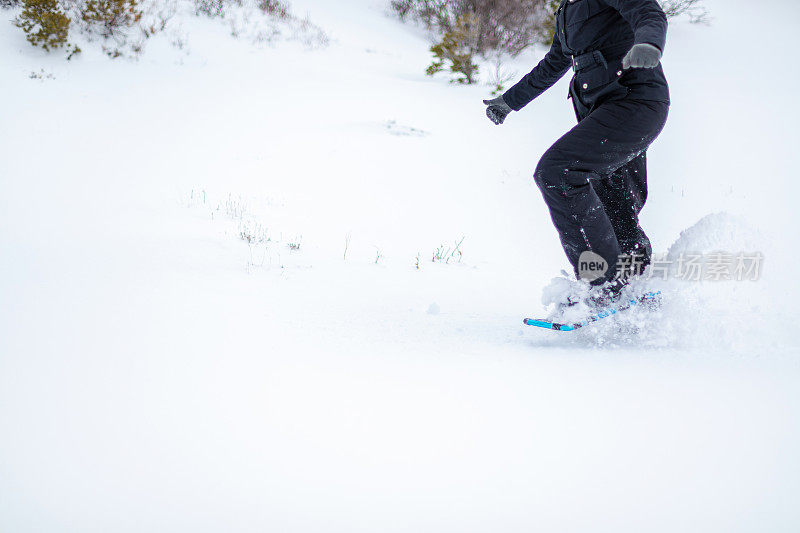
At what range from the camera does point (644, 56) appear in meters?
1.60

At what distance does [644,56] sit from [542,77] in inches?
Result: 35.7

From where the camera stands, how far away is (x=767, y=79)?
34.9 ft

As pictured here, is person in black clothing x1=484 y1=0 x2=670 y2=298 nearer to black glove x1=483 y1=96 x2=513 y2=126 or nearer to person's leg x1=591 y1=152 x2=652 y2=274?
person's leg x1=591 y1=152 x2=652 y2=274

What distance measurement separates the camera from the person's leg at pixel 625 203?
2232mm

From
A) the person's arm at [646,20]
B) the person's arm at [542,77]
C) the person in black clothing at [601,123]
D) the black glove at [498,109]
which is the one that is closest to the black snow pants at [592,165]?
the person in black clothing at [601,123]

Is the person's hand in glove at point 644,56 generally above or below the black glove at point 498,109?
below

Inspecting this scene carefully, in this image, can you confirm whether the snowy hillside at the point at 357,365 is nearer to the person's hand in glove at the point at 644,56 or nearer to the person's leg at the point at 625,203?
the person's leg at the point at 625,203

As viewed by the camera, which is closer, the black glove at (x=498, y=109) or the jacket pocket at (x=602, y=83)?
the jacket pocket at (x=602, y=83)

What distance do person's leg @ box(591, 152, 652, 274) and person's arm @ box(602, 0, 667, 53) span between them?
25.6 inches

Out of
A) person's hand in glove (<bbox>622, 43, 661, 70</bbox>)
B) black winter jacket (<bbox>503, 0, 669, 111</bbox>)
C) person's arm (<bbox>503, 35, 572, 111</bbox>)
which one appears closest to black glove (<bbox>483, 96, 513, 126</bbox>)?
person's arm (<bbox>503, 35, 572, 111</bbox>)

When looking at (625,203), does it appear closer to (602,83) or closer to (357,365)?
(602,83)

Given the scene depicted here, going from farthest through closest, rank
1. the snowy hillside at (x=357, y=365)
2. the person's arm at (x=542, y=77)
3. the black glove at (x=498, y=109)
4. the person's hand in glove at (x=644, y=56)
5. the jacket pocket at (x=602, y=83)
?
1. the black glove at (x=498, y=109)
2. the person's arm at (x=542, y=77)
3. the jacket pocket at (x=602, y=83)
4. the person's hand in glove at (x=644, y=56)
5. the snowy hillside at (x=357, y=365)

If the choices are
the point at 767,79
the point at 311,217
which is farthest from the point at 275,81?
the point at 767,79

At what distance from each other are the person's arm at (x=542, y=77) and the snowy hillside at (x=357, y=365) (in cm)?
108
